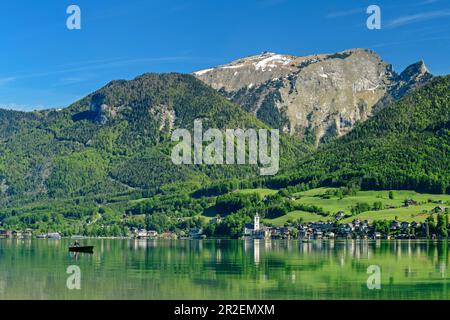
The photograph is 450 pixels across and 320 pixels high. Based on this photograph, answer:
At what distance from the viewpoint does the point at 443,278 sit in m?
92.3

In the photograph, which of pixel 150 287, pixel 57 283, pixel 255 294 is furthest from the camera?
pixel 57 283

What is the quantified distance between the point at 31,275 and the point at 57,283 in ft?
34.9

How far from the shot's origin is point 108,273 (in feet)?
342
